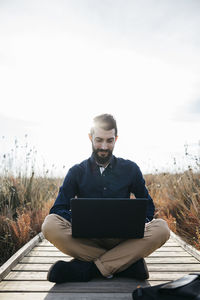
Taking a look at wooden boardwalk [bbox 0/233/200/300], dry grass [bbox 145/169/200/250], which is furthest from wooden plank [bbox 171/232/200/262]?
dry grass [bbox 145/169/200/250]

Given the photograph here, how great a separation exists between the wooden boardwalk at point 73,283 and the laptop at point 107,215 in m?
0.44

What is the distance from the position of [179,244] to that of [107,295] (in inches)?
67.5

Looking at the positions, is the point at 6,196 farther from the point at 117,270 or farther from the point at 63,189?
the point at 117,270

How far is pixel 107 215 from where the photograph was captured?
1844 millimetres

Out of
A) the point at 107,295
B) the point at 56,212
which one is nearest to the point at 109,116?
the point at 56,212

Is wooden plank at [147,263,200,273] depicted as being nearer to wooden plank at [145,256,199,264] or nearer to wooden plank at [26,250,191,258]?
wooden plank at [145,256,199,264]

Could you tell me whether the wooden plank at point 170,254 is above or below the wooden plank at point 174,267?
below

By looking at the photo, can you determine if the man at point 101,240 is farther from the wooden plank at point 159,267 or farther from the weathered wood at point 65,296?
the wooden plank at point 159,267

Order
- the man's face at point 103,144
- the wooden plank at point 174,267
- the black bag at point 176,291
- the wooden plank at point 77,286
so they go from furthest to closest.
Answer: the man's face at point 103,144
the wooden plank at point 174,267
the wooden plank at point 77,286
the black bag at point 176,291

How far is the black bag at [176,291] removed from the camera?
151 centimetres

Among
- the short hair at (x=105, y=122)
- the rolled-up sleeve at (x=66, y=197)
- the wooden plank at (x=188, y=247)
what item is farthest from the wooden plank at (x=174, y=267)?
the short hair at (x=105, y=122)

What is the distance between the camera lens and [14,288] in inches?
78.2

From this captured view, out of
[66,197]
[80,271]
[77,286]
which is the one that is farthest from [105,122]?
[77,286]

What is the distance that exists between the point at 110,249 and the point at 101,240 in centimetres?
12
